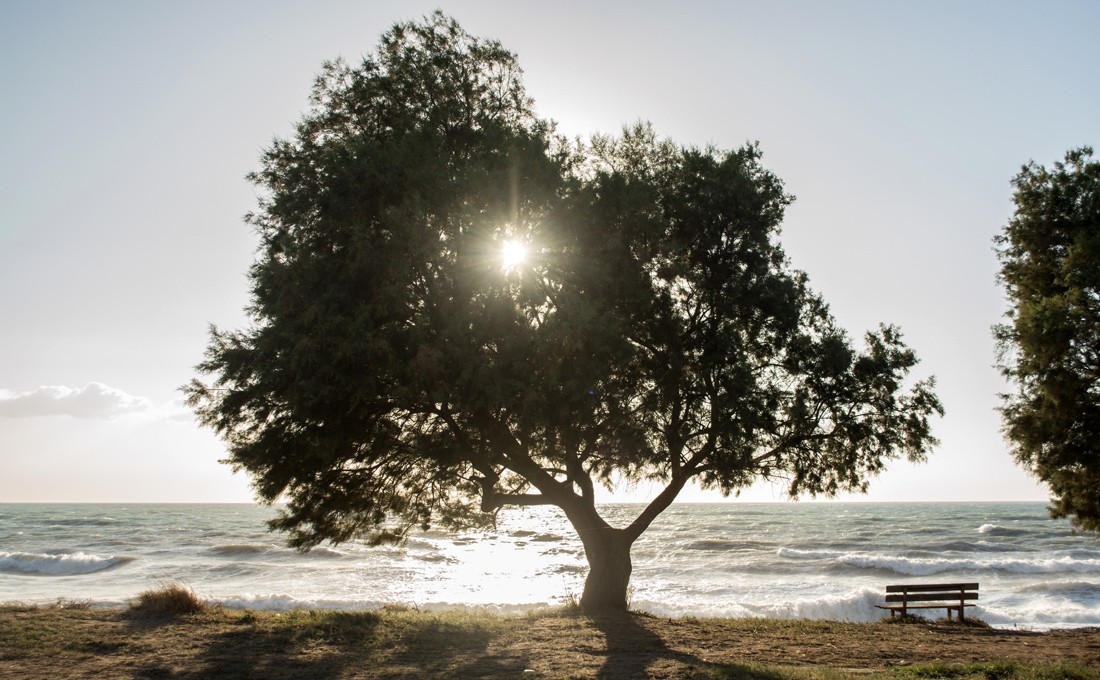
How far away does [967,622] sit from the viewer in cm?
1870

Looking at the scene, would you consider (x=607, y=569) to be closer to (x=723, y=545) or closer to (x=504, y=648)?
(x=504, y=648)

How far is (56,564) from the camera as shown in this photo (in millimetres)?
36156

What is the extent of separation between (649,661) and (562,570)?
28.4 metres

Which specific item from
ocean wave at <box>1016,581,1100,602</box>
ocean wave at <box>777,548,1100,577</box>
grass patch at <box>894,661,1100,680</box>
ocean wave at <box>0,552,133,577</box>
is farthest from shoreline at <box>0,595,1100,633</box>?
ocean wave at <box>777,548,1100,577</box>

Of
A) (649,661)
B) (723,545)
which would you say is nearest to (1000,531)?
(723,545)

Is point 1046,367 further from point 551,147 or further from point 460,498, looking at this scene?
point 460,498

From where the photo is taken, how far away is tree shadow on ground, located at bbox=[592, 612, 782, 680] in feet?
32.2

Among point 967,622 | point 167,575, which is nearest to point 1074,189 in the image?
point 967,622

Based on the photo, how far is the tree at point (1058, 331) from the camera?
1383cm

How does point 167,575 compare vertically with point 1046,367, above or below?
below

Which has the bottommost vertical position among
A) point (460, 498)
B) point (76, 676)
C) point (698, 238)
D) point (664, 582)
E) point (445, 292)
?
point (664, 582)

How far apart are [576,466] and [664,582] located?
19647 mm

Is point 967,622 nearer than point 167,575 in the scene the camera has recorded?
Yes

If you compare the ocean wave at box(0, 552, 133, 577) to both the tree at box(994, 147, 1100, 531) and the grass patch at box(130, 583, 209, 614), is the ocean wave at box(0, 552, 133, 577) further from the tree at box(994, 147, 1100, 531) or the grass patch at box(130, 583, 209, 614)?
the tree at box(994, 147, 1100, 531)
